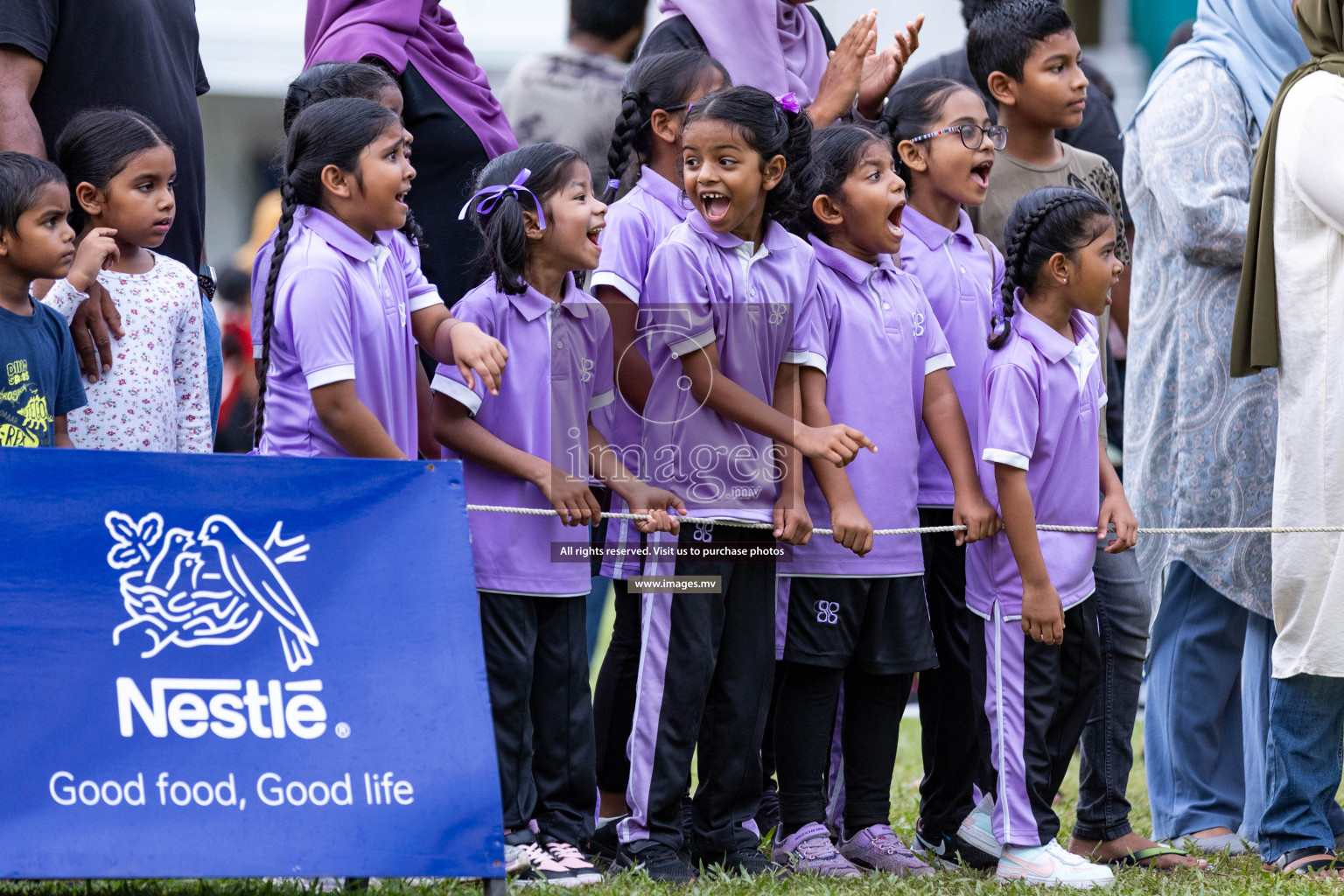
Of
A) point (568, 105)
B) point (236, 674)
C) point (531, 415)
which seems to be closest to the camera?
point (236, 674)

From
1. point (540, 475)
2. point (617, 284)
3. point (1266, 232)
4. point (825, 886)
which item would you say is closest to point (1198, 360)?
point (1266, 232)

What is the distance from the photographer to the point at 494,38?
1544cm

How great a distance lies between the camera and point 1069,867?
12.4 ft

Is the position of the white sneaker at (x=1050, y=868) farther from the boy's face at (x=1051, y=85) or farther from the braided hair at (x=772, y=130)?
the boy's face at (x=1051, y=85)

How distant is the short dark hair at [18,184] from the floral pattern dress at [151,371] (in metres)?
0.25

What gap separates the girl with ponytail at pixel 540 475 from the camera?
11.7ft

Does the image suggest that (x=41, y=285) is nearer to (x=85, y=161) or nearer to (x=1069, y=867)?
(x=85, y=161)

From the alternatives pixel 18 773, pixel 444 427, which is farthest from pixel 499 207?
pixel 18 773

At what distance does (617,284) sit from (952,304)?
942mm

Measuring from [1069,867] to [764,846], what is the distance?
2.48 ft

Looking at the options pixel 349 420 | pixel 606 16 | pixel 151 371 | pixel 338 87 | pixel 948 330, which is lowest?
pixel 349 420

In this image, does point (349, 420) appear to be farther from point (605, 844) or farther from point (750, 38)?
point (750, 38)

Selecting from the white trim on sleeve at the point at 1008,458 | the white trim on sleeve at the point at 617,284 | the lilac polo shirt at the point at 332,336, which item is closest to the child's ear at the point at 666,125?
the white trim on sleeve at the point at 617,284

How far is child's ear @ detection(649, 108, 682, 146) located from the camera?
410 cm
